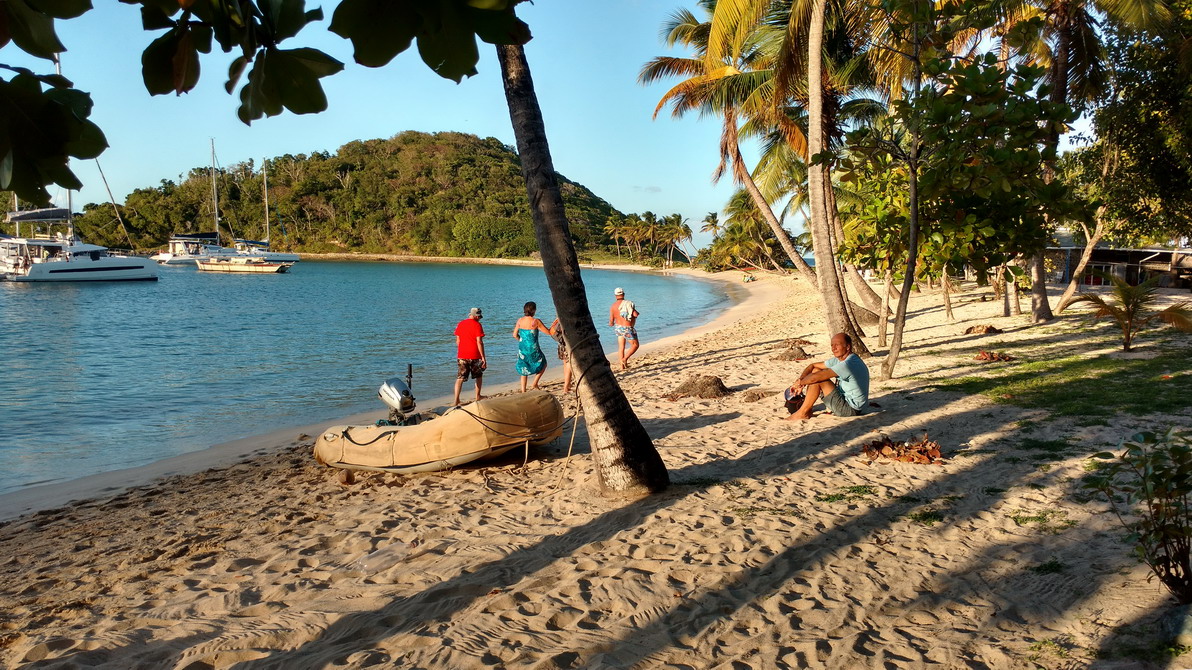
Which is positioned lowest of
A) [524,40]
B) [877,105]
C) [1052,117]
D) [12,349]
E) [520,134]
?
[12,349]

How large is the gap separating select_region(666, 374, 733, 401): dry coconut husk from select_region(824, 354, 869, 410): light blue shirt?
7.35 feet

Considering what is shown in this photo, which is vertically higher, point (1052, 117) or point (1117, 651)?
point (1052, 117)

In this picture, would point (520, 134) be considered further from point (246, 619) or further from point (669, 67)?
point (669, 67)

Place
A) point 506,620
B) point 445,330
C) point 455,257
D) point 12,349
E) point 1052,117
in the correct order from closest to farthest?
point 506,620 < point 1052,117 < point 12,349 < point 445,330 < point 455,257

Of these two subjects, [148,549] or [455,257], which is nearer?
[148,549]

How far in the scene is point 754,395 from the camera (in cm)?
932

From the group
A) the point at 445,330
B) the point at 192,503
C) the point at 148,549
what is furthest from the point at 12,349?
the point at 148,549

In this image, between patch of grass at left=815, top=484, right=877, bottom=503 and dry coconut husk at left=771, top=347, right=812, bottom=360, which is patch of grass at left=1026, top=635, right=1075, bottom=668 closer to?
patch of grass at left=815, top=484, right=877, bottom=503

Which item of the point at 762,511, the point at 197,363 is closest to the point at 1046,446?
the point at 762,511

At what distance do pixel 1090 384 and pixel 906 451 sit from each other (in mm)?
3460

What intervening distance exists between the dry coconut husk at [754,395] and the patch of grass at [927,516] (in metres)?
4.35

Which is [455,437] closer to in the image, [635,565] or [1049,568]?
[635,565]

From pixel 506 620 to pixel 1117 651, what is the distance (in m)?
2.68

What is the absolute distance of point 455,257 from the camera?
346 feet
